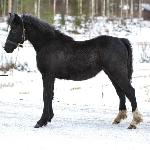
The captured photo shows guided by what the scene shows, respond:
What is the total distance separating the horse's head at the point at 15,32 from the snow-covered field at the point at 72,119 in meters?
1.44

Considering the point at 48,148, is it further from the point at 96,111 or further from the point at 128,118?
the point at 96,111

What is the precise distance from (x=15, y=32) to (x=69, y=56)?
107cm

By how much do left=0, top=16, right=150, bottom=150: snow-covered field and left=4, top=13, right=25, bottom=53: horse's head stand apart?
56.8 inches

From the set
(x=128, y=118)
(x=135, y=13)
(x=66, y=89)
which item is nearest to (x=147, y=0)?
(x=135, y=13)

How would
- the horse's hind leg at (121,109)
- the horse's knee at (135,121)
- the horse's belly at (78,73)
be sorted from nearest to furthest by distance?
the horse's knee at (135,121) < the horse's belly at (78,73) < the horse's hind leg at (121,109)

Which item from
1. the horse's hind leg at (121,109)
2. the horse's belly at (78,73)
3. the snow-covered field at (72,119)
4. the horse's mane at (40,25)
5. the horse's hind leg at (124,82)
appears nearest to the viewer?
the snow-covered field at (72,119)

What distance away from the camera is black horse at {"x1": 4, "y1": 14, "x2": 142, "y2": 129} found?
9.59 metres

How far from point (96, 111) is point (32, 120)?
1.86m

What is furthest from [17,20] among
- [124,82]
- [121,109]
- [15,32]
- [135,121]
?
[135,121]

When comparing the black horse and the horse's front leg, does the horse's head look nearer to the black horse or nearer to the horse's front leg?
the black horse

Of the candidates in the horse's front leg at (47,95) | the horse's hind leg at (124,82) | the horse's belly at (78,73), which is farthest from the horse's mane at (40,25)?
the horse's hind leg at (124,82)

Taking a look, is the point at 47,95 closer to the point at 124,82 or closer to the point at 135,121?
the point at 124,82

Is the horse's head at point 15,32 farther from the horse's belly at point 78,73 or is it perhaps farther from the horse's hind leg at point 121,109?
the horse's hind leg at point 121,109

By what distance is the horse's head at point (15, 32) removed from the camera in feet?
A: 31.9
